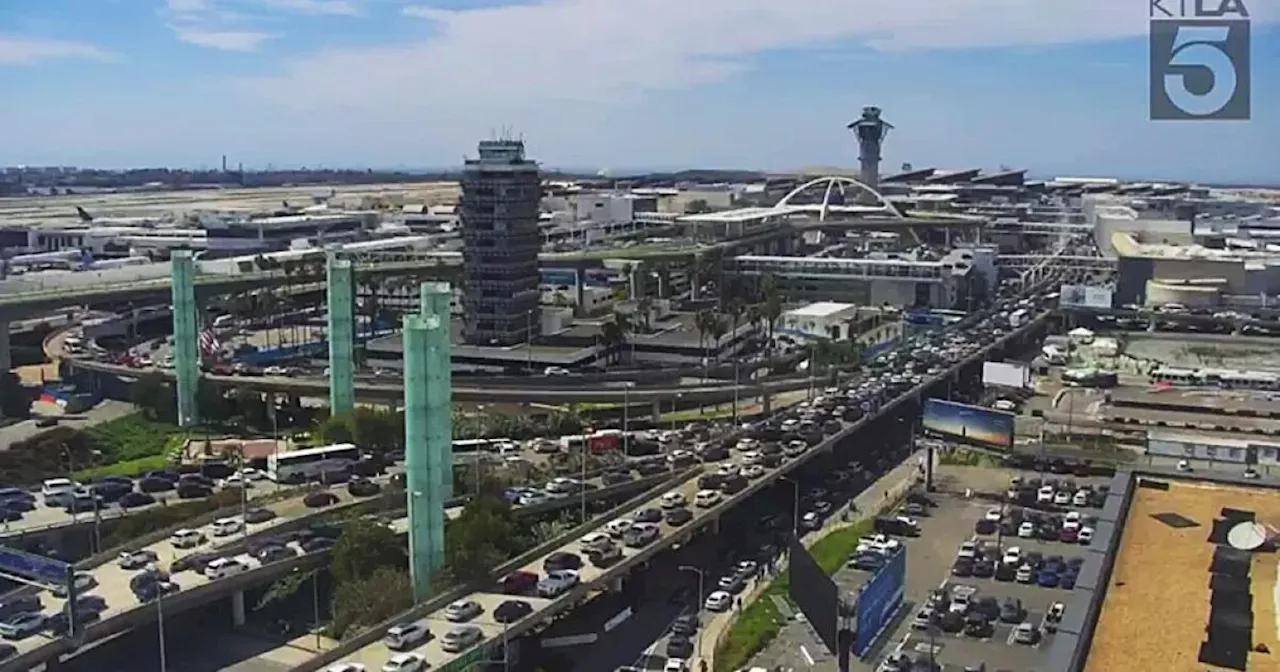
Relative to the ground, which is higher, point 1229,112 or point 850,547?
point 1229,112

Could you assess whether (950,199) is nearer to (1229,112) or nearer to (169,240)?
(169,240)

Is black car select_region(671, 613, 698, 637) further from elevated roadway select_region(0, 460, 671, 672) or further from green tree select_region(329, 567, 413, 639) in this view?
elevated roadway select_region(0, 460, 671, 672)

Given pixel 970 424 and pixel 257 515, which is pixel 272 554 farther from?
pixel 970 424

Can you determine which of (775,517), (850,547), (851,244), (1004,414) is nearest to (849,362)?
(1004,414)

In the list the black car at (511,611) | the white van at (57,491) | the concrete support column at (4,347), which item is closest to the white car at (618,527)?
the black car at (511,611)

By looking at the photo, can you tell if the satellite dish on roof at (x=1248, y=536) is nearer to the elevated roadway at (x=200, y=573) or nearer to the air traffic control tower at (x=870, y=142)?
the elevated roadway at (x=200, y=573)
